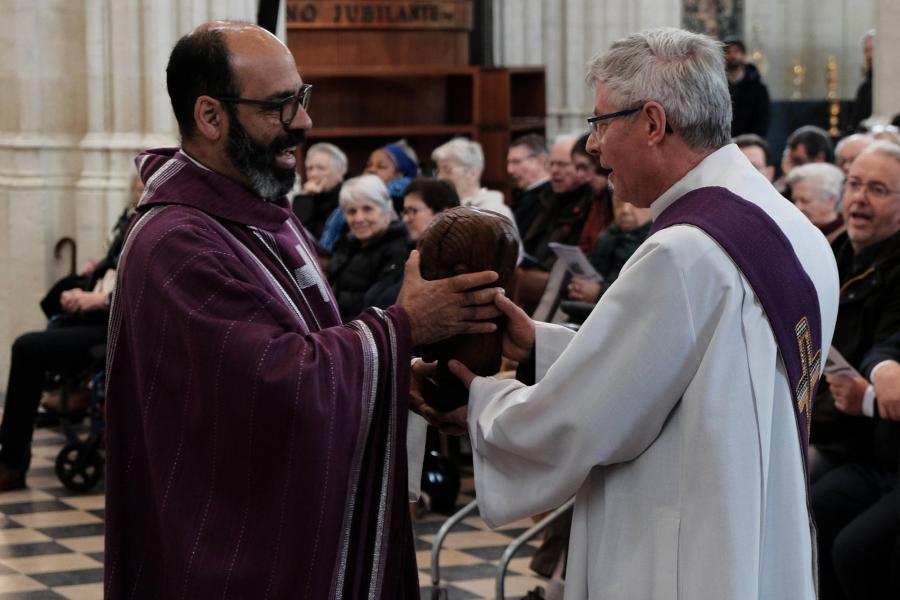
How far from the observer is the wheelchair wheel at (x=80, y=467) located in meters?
7.62

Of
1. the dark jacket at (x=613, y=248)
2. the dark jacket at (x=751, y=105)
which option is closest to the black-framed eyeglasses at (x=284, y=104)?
the dark jacket at (x=613, y=248)

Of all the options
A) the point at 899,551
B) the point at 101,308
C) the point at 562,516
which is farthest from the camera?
the point at 101,308

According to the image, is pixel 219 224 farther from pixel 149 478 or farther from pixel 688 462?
pixel 688 462

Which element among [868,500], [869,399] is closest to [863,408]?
[869,399]

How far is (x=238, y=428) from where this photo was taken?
2.79 metres

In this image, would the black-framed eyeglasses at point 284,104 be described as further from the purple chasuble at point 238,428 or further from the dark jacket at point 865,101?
the dark jacket at point 865,101

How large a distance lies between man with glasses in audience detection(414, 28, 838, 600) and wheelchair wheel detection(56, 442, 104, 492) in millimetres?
5150

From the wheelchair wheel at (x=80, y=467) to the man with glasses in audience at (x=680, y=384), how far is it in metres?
5.15

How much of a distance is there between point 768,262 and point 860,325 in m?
2.56

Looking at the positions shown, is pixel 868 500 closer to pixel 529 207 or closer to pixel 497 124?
pixel 529 207

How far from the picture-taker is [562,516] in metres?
5.73

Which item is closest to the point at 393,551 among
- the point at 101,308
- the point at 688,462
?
the point at 688,462

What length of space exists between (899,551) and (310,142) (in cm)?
969

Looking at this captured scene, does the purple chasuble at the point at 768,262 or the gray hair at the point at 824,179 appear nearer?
the purple chasuble at the point at 768,262
